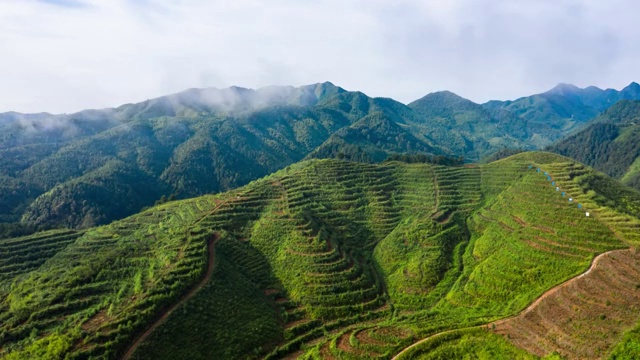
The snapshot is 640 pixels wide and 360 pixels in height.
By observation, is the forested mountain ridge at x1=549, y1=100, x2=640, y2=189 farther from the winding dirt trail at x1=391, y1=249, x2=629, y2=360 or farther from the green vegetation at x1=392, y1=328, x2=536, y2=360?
the green vegetation at x1=392, y1=328, x2=536, y2=360

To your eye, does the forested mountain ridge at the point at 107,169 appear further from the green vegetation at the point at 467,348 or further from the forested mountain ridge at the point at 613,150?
the green vegetation at the point at 467,348


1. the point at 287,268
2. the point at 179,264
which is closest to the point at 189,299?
the point at 179,264

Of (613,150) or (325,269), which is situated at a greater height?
(613,150)

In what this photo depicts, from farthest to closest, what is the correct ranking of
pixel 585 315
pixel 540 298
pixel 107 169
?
pixel 107 169 → pixel 540 298 → pixel 585 315

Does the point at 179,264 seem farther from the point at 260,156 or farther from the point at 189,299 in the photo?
the point at 260,156

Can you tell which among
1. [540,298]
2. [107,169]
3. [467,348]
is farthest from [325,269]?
[107,169]

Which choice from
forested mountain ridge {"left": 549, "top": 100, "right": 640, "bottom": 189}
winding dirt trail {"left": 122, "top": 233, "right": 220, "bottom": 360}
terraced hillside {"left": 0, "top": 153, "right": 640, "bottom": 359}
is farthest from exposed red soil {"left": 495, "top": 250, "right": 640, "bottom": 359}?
forested mountain ridge {"left": 549, "top": 100, "right": 640, "bottom": 189}

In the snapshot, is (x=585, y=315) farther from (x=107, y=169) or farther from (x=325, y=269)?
(x=107, y=169)
